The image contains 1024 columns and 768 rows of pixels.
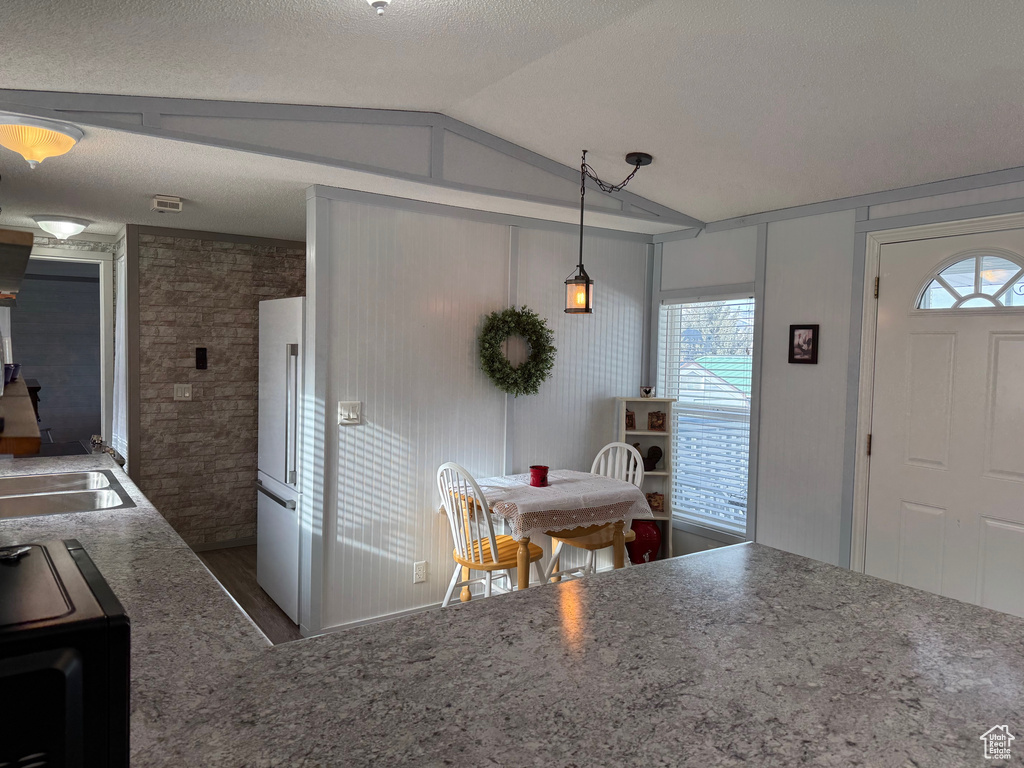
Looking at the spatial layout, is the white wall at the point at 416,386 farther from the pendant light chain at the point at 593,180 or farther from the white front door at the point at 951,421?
the white front door at the point at 951,421

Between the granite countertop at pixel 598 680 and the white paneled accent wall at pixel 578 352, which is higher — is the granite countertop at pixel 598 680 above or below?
below

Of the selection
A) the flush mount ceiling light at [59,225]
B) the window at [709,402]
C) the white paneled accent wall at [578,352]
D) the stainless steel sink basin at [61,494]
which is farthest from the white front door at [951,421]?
the flush mount ceiling light at [59,225]

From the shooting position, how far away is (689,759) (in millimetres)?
869

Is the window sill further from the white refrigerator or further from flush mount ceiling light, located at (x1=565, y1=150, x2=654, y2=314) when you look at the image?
the white refrigerator

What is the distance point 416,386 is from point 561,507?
106cm

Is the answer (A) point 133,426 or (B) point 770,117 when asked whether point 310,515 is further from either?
(B) point 770,117

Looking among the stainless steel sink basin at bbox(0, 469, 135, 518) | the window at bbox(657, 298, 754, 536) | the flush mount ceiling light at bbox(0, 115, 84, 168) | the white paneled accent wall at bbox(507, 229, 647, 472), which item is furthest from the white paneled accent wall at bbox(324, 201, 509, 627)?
the window at bbox(657, 298, 754, 536)

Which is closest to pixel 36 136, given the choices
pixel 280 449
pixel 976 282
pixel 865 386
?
pixel 280 449

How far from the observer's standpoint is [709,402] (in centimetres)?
430

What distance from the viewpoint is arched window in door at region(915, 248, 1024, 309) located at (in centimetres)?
289

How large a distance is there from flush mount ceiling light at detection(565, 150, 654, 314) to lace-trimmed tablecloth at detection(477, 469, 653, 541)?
97cm

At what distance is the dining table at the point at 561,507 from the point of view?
3.28 m

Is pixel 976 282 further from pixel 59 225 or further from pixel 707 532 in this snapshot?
pixel 59 225

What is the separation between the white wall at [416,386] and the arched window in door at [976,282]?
77.8 inches
